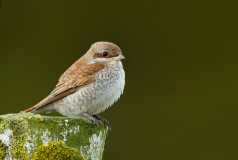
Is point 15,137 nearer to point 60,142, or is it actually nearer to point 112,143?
point 60,142

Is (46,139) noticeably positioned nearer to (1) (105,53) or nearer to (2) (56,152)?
(2) (56,152)

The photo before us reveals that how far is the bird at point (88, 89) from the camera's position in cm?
452

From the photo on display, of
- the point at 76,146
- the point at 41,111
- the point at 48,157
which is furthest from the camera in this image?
the point at 41,111

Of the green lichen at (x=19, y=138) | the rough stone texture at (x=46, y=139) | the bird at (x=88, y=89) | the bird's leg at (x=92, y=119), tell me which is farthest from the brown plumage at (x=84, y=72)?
the green lichen at (x=19, y=138)

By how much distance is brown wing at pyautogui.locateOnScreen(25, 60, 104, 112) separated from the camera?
4.56 meters

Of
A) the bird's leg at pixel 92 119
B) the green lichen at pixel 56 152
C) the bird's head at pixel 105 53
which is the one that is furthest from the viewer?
the bird's head at pixel 105 53

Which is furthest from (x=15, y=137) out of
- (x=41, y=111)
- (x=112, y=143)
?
(x=112, y=143)

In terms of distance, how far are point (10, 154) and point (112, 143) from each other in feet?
13.9

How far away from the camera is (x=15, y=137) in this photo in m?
2.57

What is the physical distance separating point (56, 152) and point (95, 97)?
2058 mm

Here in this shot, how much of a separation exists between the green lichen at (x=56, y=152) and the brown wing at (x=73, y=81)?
193cm

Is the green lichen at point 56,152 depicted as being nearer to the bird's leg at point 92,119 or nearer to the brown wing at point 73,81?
the bird's leg at point 92,119

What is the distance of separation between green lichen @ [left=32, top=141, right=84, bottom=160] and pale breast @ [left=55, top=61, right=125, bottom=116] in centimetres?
195

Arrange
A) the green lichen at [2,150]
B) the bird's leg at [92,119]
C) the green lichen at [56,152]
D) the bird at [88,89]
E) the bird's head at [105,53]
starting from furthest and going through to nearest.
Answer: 1. the bird's head at [105,53]
2. the bird at [88,89]
3. the bird's leg at [92,119]
4. the green lichen at [2,150]
5. the green lichen at [56,152]
